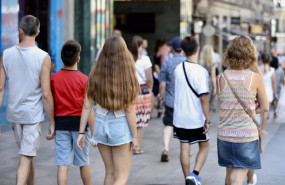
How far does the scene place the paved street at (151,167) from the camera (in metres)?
8.08

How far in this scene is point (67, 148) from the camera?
6453mm

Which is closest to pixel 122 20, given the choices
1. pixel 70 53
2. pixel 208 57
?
pixel 208 57

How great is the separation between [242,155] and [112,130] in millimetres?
1307

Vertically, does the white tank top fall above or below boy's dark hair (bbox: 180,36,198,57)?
below

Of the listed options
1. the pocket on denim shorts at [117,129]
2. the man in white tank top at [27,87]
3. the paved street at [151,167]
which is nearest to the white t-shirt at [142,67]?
the paved street at [151,167]

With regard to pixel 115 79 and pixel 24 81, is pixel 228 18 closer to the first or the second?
pixel 24 81

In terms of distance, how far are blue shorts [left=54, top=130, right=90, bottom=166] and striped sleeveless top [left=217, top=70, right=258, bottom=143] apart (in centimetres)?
144

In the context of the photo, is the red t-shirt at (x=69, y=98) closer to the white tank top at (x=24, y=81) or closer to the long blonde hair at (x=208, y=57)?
the white tank top at (x=24, y=81)

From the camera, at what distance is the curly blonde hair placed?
6.09 meters

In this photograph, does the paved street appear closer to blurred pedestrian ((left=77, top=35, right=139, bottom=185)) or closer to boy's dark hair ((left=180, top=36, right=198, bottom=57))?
boy's dark hair ((left=180, top=36, right=198, bottom=57))

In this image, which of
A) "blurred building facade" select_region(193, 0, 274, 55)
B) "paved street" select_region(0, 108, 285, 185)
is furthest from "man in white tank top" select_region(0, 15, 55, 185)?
"blurred building facade" select_region(193, 0, 274, 55)

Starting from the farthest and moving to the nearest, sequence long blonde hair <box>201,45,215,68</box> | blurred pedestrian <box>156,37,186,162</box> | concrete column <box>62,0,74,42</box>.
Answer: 1. concrete column <box>62,0,74,42</box>
2. long blonde hair <box>201,45,215,68</box>
3. blurred pedestrian <box>156,37,186,162</box>

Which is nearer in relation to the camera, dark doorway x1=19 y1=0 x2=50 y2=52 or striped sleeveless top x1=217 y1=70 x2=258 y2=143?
striped sleeveless top x1=217 y1=70 x2=258 y2=143

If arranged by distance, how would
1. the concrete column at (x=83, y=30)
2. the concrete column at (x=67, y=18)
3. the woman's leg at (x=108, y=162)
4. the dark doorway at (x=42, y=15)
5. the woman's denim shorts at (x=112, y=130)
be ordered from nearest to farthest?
the woman's denim shorts at (x=112, y=130) < the woman's leg at (x=108, y=162) < the dark doorway at (x=42, y=15) < the concrete column at (x=67, y=18) < the concrete column at (x=83, y=30)
